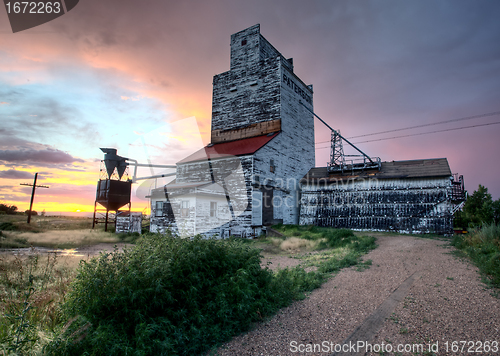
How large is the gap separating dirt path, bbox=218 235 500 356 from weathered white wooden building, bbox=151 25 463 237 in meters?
11.8

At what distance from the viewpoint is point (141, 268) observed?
183 inches

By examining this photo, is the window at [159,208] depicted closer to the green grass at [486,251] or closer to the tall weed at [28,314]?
the tall weed at [28,314]

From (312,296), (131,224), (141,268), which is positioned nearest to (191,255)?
(141,268)

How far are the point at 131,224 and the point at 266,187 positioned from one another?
1382cm

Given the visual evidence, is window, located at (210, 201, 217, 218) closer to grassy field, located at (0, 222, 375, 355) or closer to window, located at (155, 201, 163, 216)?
window, located at (155, 201, 163, 216)

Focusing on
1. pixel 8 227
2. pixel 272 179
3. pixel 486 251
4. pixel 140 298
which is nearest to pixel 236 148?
pixel 272 179

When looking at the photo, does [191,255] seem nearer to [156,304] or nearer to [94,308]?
[156,304]

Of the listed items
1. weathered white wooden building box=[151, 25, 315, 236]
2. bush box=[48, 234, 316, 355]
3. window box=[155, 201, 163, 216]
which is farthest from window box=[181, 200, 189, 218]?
bush box=[48, 234, 316, 355]

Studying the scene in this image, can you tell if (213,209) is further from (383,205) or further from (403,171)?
(403,171)

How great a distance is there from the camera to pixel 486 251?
9234mm

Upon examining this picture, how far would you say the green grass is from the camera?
23.4 ft

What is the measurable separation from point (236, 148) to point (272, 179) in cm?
421

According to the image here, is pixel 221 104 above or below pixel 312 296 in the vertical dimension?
above

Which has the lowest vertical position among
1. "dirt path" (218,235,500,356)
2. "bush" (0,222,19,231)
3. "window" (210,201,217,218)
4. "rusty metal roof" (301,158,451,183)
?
"dirt path" (218,235,500,356)
